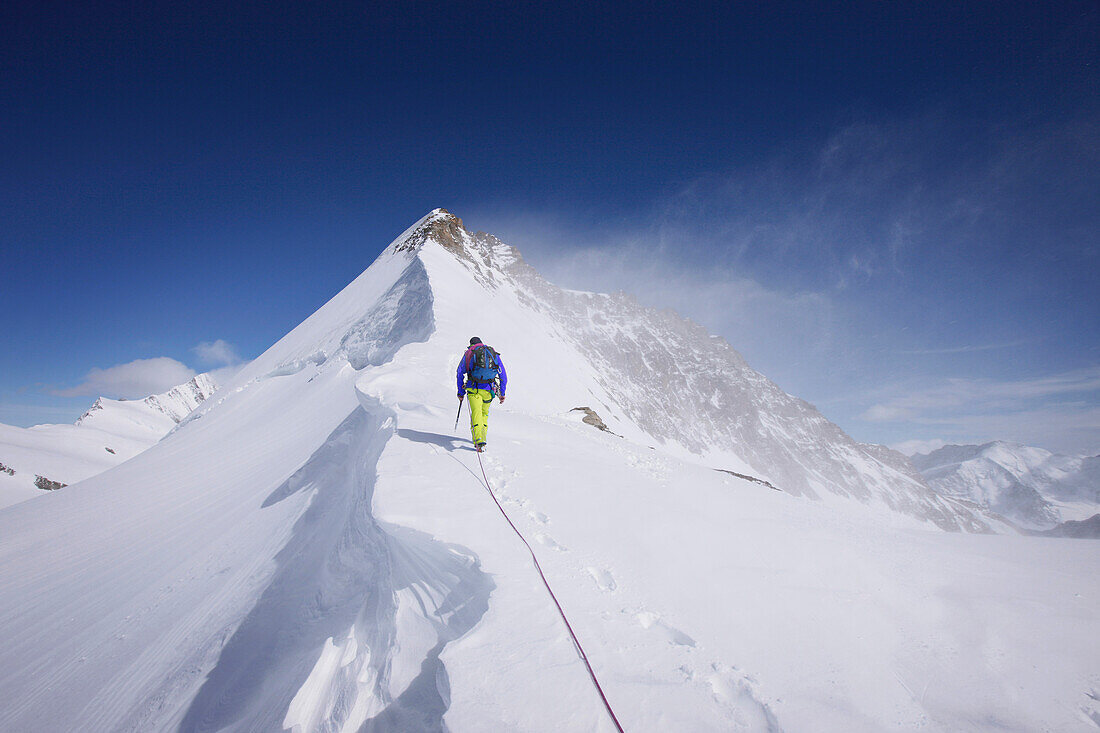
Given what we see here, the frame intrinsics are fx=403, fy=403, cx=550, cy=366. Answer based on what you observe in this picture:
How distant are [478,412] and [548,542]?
3.42 metres

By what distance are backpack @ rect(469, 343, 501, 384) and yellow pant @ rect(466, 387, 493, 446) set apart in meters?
0.25

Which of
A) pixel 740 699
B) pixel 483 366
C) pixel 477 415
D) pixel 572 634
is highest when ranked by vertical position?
pixel 483 366

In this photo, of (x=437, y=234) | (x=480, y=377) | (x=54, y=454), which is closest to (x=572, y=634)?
(x=480, y=377)

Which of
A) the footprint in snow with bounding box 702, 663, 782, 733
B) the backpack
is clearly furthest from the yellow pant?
the footprint in snow with bounding box 702, 663, 782, 733

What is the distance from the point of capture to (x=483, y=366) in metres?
7.94

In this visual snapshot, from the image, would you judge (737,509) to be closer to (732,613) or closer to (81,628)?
(732,613)

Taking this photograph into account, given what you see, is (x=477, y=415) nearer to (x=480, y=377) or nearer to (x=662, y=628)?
(x=480, y=377)

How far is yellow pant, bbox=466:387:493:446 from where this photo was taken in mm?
7257

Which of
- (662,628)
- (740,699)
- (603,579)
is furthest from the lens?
(603,579)

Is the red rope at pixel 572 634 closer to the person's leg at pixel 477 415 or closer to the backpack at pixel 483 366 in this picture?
the person's leg at pixel 477 415

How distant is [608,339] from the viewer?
411 feet

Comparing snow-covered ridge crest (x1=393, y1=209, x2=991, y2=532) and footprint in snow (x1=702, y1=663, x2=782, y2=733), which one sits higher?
snow-covered ridge crest (x1=393, y1=209, x2=991, y2=532)

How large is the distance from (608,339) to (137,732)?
4859 inches

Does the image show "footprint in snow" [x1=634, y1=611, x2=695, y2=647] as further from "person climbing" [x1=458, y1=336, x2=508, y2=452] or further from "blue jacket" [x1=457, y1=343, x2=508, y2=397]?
"blue jacket" [x1=457, y1=343, x2=508, y2=397]
